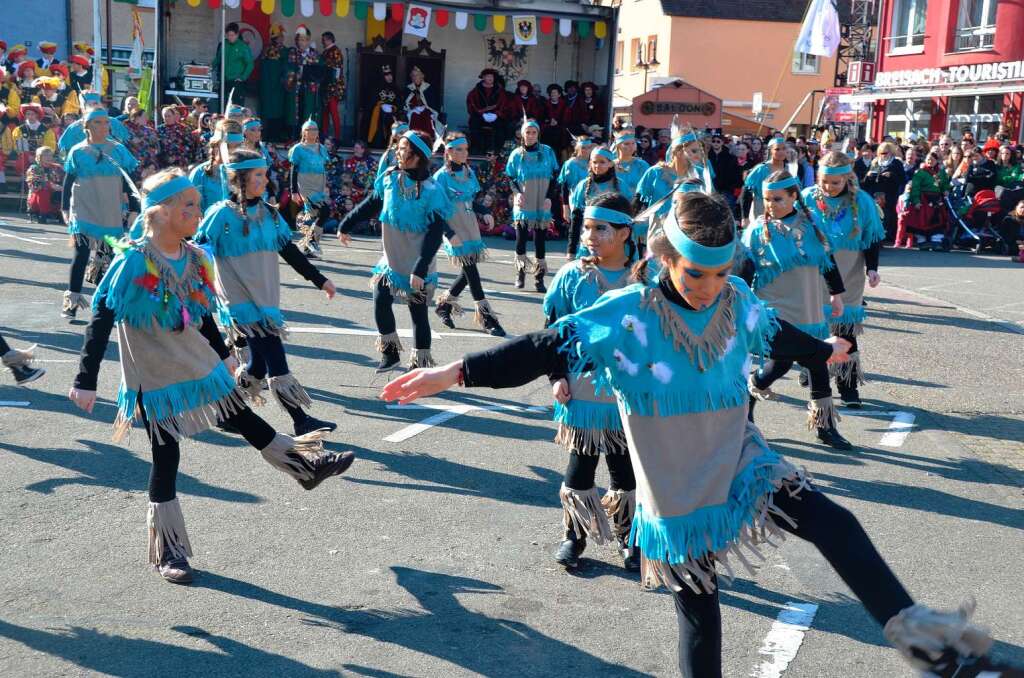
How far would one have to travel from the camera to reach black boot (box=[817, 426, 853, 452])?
7.42m

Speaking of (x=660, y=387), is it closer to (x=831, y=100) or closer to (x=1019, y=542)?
(x=1019, y=542)

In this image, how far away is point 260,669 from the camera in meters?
4.10

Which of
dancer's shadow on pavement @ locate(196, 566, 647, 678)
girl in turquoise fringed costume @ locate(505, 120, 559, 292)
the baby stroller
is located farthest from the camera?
the baby stroller

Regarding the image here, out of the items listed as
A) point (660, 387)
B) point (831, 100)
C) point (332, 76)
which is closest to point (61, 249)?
point (332, 76)

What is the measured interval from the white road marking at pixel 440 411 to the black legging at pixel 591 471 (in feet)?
7.84

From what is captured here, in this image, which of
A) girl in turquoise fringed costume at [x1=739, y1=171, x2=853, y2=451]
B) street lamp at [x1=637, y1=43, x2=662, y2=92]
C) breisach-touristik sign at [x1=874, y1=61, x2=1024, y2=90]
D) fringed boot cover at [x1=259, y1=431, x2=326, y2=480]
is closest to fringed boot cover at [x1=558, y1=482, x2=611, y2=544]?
fringed boot cover at [x1=259, y1=431, x2=326, y2=480]

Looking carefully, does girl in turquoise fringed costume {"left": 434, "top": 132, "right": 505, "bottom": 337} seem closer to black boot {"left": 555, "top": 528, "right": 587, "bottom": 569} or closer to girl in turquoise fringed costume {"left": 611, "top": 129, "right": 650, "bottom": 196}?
girl in turquoise fringed costume {"left": 611, "top": 129, "right": 650, "bottom": 196}

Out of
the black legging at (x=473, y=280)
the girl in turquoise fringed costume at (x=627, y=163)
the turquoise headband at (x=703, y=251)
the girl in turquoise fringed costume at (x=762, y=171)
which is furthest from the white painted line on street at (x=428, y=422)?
the girl in turquoise fringed costume at (x=627, y=163)

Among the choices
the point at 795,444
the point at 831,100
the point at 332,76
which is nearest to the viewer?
the point at 795,444

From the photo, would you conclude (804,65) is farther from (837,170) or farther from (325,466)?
(325,466)

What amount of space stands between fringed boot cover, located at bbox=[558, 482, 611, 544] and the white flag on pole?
2234cm

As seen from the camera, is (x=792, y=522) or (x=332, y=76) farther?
(x=332, y=76)

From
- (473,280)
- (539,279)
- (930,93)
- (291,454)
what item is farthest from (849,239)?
(930,93)

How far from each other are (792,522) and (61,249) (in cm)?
1428
